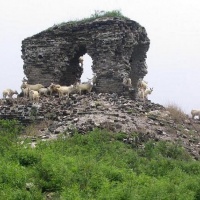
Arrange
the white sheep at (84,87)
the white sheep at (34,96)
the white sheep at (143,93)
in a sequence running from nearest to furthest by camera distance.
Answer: the white sheep at (34,96), the white sheep at (84,87), the white sheep at (143,93)

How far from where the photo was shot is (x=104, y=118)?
1675cm

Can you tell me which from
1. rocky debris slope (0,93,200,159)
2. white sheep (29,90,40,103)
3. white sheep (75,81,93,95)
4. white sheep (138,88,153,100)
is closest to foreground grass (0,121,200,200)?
rocky debris slope (0,93,200,159)

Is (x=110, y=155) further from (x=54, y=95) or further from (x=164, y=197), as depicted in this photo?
(x=54, y=95)

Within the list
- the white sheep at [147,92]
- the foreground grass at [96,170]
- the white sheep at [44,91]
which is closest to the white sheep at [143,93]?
the white sheep at [147,92]

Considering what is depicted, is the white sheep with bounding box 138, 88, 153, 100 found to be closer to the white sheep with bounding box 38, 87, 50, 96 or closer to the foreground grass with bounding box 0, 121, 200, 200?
the white sheep with bounding box 38, 87, 50, 96

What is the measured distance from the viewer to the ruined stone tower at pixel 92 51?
68.6 ft

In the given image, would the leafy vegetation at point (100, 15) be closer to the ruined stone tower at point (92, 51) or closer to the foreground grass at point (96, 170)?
the ruined stone tower at point (92, 51)

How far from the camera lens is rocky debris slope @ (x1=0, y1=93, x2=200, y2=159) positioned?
52.5 ft

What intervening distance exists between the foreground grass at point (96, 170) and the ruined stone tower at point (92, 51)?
6216 mm


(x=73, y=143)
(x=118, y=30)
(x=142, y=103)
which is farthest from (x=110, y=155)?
(x=118, y=30)

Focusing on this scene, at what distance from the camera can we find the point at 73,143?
14.3m

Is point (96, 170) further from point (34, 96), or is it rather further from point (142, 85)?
point (142, 85)

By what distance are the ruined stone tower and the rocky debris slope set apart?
54.2 inches

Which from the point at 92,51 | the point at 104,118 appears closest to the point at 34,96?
the point at 92,51
